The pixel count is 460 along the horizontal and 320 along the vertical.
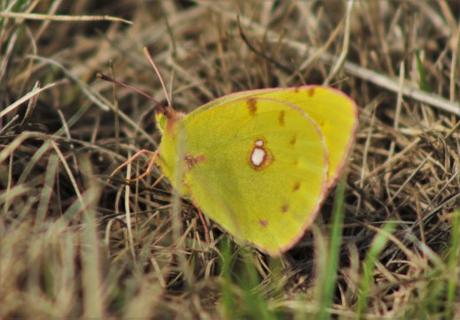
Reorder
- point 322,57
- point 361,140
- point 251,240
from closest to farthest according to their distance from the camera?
point 251,240 < point 361,140 < point 322,57

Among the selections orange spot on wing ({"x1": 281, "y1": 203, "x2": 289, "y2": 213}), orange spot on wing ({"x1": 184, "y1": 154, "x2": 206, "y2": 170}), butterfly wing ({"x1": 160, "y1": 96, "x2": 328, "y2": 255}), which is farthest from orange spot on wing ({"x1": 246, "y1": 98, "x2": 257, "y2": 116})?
orange spot on wing ({"x1": 281, "y1": 203, "x2": 289, "y2": 213})

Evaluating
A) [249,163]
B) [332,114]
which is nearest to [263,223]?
[249,163]

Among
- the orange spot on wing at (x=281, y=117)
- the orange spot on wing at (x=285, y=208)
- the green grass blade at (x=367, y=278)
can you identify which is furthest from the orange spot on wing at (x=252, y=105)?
the green grass blade at (x=367, y=278)

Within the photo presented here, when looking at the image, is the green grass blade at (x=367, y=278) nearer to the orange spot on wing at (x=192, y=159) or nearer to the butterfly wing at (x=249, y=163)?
the butterfly wing at (x=249, y=163)

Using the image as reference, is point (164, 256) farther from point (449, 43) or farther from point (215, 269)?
point (449, 43)

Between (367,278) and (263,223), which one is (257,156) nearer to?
(263,223)

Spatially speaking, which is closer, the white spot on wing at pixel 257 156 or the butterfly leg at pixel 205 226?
the white spot on wing at pixel 257 156

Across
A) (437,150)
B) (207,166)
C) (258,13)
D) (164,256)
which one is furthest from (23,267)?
(258,13)
